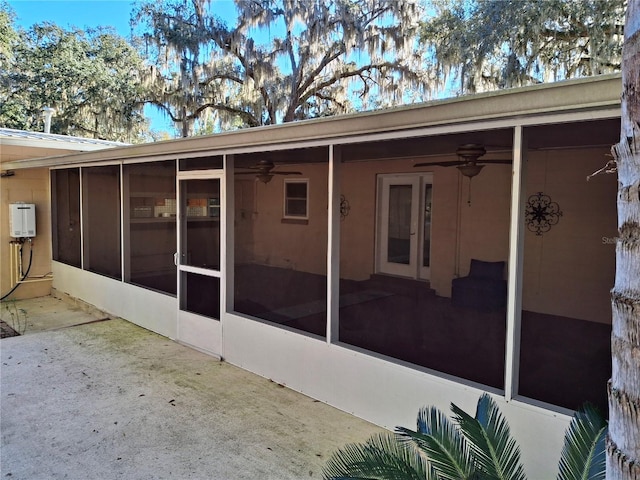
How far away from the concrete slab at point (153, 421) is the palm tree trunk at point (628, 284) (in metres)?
1.96

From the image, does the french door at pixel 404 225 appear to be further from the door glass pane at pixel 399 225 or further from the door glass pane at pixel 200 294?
the door glass pane at pixel 200 294

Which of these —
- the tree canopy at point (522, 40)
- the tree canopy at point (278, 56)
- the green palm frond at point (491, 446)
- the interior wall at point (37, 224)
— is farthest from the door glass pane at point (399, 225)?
the interior wall at point (37, 224)

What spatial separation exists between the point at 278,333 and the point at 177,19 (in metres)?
11.0

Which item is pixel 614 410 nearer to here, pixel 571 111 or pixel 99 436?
pixel 571 111

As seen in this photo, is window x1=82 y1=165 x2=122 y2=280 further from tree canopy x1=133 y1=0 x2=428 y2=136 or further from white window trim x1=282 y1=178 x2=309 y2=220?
tree canopy x1=133 y1=0 x2=428 y2=136

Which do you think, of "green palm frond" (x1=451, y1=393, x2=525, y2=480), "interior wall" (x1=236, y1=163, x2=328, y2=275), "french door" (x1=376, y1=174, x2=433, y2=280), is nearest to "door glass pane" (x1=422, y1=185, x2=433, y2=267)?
Result: "french door" (x1=376, y1=174, x2=433, y2=280)

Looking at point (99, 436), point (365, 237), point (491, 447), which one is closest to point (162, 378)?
point (99, 436)

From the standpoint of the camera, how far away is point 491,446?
75.5 inches

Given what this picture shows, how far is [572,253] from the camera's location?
5.52 m

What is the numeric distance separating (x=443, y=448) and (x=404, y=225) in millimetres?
5780

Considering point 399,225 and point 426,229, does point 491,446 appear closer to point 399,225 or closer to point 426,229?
point 426,229

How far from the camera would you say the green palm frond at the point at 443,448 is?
1.83 metres

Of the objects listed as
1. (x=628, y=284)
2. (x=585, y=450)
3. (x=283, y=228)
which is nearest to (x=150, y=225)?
(x=283, y=228)

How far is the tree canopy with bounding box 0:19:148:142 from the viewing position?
1475 centimetres
